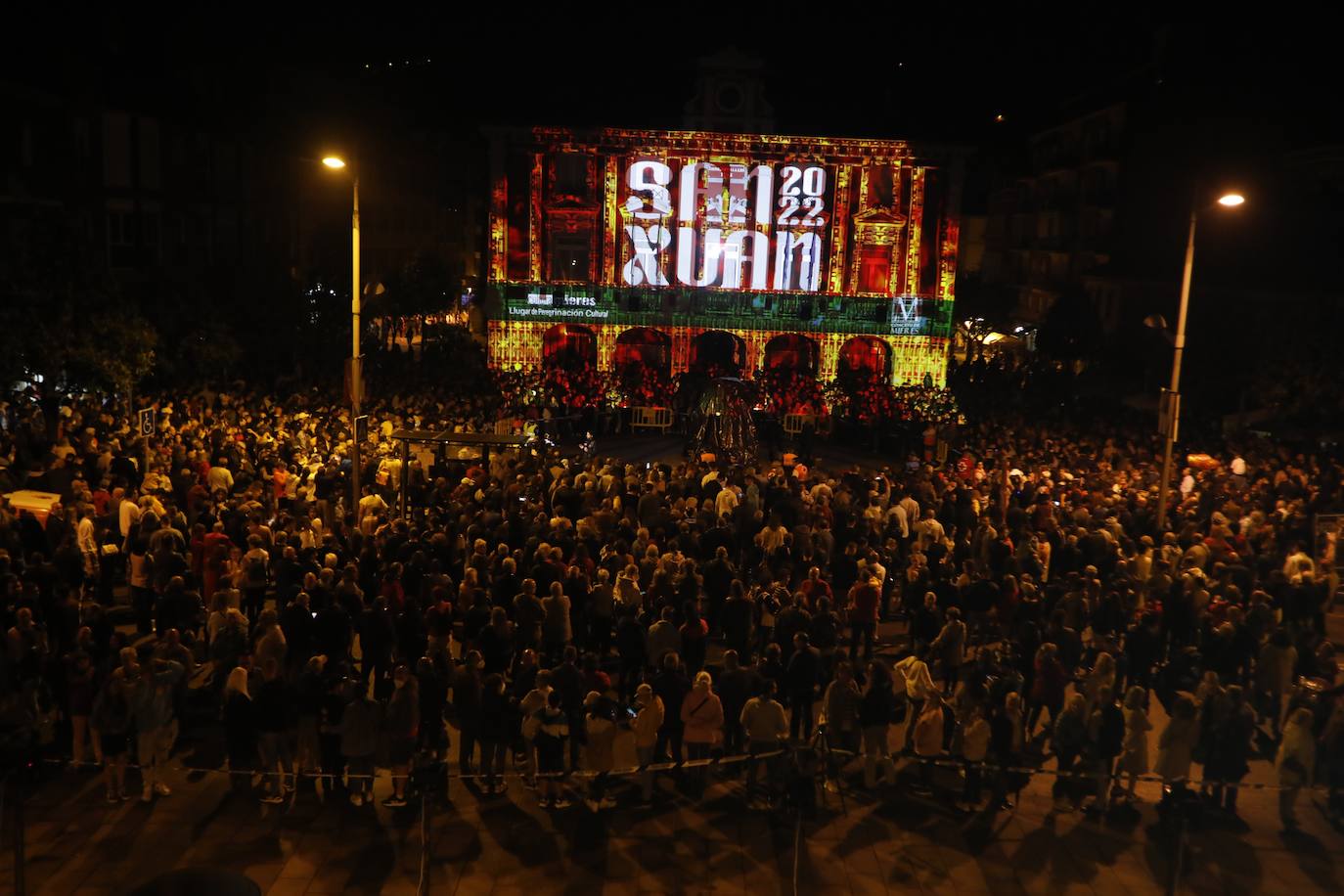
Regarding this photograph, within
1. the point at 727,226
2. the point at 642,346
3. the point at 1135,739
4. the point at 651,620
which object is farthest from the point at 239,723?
the point at 642,346

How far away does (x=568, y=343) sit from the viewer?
4194 cm

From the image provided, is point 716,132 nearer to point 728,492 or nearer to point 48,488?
point 728,492

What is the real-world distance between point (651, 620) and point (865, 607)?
2.54 metres

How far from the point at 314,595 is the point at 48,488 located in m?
7.17

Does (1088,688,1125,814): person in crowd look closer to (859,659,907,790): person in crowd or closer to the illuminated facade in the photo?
(859,659,907,790): person in crowd

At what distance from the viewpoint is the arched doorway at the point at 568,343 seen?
134ft

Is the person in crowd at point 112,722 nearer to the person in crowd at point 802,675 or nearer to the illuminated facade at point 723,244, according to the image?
the person in crowd at point 802,675

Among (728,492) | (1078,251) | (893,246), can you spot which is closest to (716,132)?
(893,246)

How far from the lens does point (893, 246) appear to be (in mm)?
40812

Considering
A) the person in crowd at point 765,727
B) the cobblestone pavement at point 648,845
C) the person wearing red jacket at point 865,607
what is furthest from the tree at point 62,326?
the person in crowd at point 765,727

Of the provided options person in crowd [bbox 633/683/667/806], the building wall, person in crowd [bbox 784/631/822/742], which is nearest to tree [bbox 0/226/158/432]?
person in crowd [bbox 633/683/667/806]

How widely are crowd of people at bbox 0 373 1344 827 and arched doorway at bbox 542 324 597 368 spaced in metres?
19.7

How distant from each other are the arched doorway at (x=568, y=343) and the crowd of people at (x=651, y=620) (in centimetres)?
1966

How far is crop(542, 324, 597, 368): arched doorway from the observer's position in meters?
41.0
